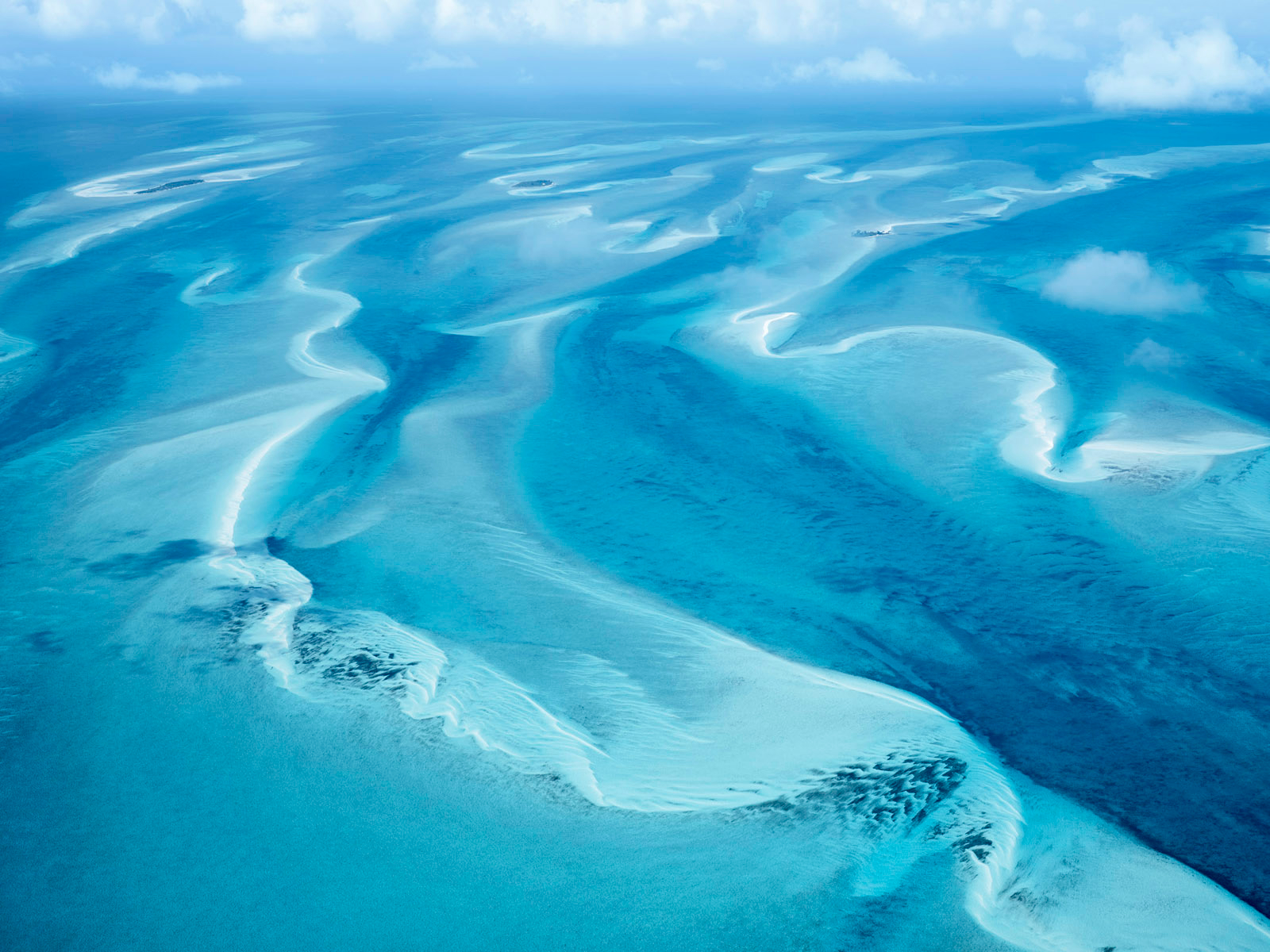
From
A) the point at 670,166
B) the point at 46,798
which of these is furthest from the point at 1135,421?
the point at 670,166

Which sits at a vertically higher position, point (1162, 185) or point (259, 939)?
point (1162, 185)

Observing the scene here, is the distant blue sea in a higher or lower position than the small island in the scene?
lower

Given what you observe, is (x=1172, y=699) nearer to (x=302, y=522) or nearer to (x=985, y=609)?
(x=985, y=609)

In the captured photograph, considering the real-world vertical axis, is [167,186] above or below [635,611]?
above

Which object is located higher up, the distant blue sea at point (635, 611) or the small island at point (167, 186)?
the small island at point (167, 186)

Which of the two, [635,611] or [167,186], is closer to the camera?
[635,611]
